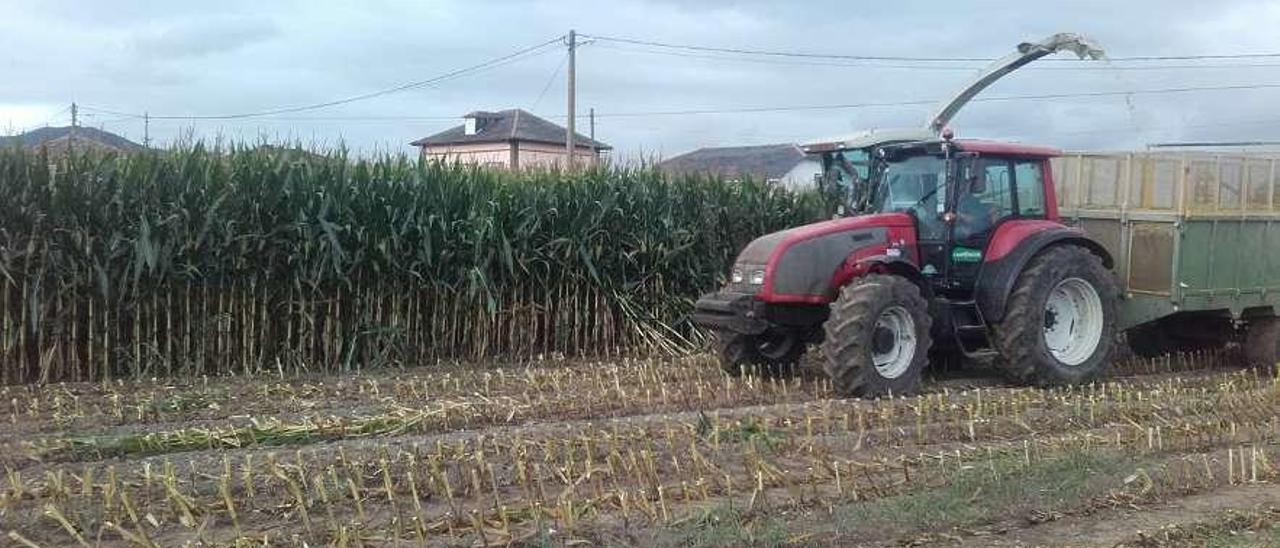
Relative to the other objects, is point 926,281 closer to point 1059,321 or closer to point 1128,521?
point 1059,321

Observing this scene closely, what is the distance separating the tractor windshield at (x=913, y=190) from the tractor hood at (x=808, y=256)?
38 cm

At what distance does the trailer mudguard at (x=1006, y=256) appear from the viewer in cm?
1042

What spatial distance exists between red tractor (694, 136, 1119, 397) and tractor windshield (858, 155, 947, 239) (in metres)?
0.01

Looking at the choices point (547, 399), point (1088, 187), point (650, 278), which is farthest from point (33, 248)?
point (1088, 187)

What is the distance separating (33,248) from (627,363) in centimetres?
545

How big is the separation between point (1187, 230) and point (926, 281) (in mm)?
2592

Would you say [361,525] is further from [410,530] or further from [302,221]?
[302,221]

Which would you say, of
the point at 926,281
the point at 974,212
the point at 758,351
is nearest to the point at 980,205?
the point at 974,212

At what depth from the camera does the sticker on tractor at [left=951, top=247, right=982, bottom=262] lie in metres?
10.6

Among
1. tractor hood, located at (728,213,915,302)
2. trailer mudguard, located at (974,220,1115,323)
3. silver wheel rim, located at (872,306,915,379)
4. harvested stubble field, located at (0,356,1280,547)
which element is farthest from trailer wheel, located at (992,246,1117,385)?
tractor hood, located at (728,213,915,302)

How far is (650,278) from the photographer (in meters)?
14.1

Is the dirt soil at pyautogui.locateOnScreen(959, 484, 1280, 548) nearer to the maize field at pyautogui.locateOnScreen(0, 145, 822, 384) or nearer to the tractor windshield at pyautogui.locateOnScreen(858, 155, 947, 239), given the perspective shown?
the tractor windshield at pyautogui.locateOnScreen(858, 155, 947, 239)

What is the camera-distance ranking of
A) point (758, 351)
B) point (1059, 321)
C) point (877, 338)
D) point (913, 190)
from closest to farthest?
point (877, 338) < point (913, 190) < point (758, 351) < point (1059, 321)

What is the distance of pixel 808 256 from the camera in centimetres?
1002
